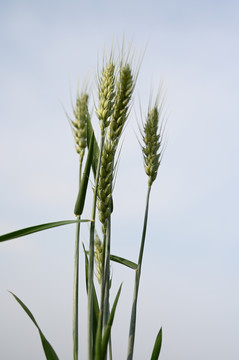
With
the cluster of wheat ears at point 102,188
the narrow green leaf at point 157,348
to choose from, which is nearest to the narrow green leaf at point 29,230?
the cluster of wheat ears at point 102,188

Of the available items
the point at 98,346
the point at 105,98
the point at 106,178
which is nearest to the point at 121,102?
the point at 105,98

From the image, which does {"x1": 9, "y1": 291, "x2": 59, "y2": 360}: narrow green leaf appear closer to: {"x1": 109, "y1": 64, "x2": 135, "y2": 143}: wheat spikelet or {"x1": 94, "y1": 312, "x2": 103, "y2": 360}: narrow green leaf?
{"x1": 94, "y1": 312, "x2": 103, "y2": 360}: narrow green leaf

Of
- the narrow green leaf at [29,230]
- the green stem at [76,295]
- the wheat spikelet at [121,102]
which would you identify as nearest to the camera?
the narrow green leaf at [29,230]

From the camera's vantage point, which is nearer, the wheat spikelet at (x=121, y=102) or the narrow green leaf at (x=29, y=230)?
the narrow green leaf at (x=29, y=230)

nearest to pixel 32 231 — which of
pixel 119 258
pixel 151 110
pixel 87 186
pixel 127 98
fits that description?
pixel 87 186

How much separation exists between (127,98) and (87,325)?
0.93 metres

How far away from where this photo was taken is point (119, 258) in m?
2.14

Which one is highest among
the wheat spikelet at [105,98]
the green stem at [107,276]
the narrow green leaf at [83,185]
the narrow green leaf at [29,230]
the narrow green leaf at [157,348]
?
the wheat spikelet at [105,98]

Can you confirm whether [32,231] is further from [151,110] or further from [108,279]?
[151,110]

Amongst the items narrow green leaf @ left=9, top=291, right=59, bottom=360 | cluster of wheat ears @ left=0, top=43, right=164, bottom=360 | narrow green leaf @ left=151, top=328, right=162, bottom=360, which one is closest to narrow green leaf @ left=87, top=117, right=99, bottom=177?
cluster of wheat ears @ left=0, top=43, right=164, bottom=360

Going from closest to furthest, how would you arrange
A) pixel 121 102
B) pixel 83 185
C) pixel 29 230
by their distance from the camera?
pixel 29 230
pixel 83 185
pixel 121 102

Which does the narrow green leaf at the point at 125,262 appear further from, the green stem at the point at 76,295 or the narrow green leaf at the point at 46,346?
the narrow green leaf at the point at 46,346

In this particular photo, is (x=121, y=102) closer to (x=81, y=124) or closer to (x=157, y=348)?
(x=81, y=124)

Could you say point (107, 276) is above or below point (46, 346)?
above
